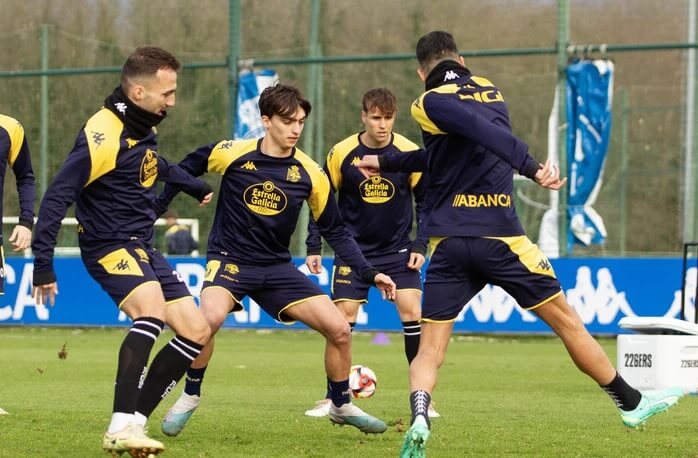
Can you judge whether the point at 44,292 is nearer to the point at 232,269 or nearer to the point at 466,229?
the point at 232,269

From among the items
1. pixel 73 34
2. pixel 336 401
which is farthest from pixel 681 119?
pixel 336 401

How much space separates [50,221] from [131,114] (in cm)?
78

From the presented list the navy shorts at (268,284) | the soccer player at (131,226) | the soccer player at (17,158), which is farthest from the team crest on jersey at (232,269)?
the soccer player at (17,158)

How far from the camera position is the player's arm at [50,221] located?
23.6 feet

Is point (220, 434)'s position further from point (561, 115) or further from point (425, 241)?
point (561, 115)

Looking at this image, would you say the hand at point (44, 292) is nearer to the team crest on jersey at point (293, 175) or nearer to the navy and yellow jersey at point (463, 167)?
the team crest on jersey at point (293, 175)

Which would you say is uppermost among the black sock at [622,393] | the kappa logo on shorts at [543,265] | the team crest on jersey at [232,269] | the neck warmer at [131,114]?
the neck warmer at [131,114]

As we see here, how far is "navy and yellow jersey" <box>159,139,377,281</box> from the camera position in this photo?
8781mm

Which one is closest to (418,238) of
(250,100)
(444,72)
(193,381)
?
(193,381)

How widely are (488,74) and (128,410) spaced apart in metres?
14.1

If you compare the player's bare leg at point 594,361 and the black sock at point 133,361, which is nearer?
the black sock at point 133,361

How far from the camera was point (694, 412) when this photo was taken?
33.4 feet

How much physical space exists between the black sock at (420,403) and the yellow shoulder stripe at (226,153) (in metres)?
2.24

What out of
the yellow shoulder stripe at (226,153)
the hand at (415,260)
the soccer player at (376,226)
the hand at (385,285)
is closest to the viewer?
the hand at (385,285)
